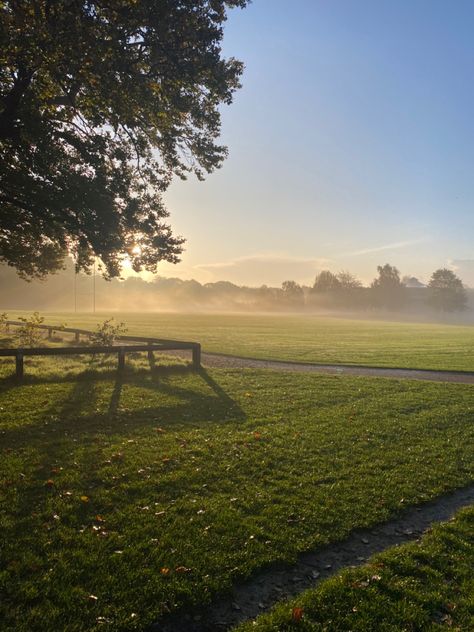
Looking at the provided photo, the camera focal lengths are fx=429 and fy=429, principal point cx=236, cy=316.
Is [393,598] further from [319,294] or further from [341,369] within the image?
[319,294]

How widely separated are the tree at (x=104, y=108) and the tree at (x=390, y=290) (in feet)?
448

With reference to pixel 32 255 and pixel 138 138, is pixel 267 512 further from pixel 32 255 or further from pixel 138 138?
pixel 32 255

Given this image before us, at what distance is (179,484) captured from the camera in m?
7.73

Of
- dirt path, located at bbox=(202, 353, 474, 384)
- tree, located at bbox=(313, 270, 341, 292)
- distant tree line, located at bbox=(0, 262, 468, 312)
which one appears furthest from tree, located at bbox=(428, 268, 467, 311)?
dirt path, located at bbox=(202, 353, 474, 384)

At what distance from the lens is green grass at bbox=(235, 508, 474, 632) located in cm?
441

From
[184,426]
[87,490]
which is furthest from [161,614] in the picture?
[184,426]

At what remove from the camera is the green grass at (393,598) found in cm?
441

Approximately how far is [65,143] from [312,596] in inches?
685

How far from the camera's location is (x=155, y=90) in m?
13.6

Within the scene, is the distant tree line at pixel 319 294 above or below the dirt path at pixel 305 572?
above

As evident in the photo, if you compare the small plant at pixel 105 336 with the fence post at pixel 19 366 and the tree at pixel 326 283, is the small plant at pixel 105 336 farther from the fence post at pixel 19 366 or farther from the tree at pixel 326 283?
the tree at pixel 326 283

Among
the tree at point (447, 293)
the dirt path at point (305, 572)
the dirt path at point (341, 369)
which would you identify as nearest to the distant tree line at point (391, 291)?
the tree at point (447, 293)

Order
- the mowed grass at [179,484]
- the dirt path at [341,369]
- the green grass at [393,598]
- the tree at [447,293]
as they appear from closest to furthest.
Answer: the green grass at [393,598] → the mowed grass at [179,484] → the dirt path at [341,369] → the tree at [447,293]

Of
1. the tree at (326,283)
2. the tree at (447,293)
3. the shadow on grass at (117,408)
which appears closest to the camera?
the shadow on grass at (117,408)
